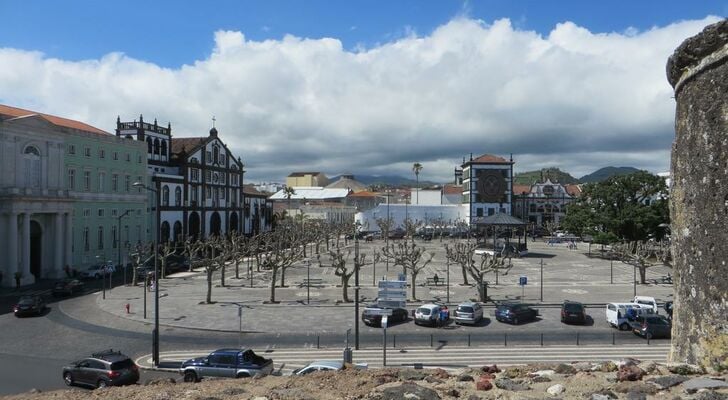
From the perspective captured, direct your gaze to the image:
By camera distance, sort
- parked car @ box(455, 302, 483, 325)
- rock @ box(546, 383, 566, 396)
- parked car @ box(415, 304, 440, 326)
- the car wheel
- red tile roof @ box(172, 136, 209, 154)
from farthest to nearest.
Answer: red tile roof @ box(172, 136, 209, 154) < parked car @ box(455, 302, 483, 325) < parked car @ box(415, 304, 440, 326) < the car wheel < rock @ box(546, 383, 566, 396)

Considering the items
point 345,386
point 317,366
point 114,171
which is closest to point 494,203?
point 114,171

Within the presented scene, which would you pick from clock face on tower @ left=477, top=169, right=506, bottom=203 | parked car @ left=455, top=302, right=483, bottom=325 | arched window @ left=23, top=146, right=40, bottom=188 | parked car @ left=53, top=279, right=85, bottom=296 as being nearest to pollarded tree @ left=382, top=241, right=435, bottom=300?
parked car @ left=455, top=302, right=483, bottom=325

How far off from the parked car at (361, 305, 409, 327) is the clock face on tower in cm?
8778

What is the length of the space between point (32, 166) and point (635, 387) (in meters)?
52.3

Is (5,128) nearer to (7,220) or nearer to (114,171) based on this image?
(7,220)

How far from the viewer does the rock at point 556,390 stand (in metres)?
7.57

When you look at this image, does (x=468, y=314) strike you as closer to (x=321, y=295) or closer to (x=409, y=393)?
(x=321, y=295)

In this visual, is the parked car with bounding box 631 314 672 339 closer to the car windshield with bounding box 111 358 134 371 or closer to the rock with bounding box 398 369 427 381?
the rock with bounding box 398 369 427 381

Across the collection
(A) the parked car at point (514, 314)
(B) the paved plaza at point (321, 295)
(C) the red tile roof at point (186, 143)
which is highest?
(C) the red tile roof at point (186, 143)

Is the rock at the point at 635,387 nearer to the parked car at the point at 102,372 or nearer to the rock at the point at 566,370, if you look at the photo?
the rock at the point at 566,370

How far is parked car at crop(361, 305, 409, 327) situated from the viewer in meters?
29.4

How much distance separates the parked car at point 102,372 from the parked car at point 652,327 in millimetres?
23329

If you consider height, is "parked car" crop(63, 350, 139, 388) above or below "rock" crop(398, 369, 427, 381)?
below

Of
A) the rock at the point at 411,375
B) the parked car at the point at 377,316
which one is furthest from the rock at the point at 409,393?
the parked car at the point at 377,316
